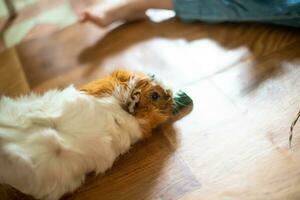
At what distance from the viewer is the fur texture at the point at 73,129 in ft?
2.44

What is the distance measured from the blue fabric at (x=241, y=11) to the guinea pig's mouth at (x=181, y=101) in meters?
0.27

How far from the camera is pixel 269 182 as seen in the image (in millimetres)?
800

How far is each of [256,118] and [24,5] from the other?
0.82 m

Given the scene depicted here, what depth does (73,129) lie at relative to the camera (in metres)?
0.79

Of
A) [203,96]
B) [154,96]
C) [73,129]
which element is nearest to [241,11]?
[203,96]

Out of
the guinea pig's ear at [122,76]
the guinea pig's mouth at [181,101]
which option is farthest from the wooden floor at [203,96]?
the guinea pig's ear at [122,76]

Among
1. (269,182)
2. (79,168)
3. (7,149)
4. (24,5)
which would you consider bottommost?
(269,182)

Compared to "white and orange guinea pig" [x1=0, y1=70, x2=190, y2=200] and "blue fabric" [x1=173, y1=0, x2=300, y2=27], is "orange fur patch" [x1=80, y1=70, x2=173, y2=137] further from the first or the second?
"blue fabric" [x1=173, y1=0, x2=300, y2=27]

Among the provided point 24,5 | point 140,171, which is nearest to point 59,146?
point 140,171

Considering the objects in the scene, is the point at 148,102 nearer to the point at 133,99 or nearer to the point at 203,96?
the point at 133,99

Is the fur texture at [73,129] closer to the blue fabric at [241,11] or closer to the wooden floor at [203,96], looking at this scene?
the wooden floor at [203,96]

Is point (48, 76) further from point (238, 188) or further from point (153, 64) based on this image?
point (238, 188)

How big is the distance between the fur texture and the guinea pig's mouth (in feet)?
0.16

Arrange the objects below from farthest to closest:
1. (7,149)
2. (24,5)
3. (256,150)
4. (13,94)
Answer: (24,5)
(13,94)
(256,150)
(7,149)
